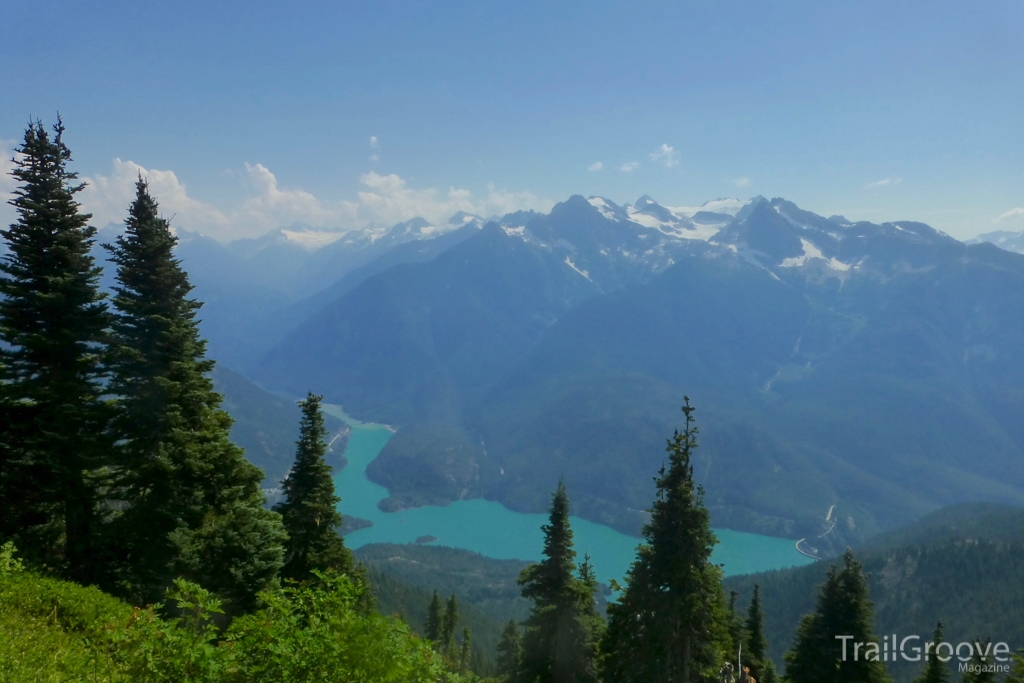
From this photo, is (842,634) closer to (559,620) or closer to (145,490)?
(559,620)

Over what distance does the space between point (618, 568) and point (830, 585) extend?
6210 inches

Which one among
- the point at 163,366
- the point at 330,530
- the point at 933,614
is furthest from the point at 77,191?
the point at 933,614

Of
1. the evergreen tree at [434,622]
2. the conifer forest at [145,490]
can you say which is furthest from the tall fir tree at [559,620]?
the evergreen tree at [434,622]

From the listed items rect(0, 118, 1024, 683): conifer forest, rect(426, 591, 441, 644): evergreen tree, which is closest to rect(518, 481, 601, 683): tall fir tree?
rect(0, 118, 1024, 683): conifer forest

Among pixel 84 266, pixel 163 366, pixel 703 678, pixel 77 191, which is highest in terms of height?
pixel 77 191

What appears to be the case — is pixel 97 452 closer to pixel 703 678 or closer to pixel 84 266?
pixel 84 266

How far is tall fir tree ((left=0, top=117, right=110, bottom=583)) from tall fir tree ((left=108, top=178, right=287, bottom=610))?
0.81 metres

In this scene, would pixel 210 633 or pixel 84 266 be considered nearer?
pixel 210 633

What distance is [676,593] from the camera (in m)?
19.2

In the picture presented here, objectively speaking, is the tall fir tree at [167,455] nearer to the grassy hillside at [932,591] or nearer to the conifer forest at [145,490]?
the conifer forest at [145,490]

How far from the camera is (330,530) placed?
2397cm

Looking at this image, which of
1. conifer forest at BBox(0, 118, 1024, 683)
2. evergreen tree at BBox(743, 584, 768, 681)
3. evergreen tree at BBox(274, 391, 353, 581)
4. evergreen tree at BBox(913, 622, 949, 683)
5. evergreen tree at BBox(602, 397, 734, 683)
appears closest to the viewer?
conifer forest at BBox(0, 118, 1024, 683)

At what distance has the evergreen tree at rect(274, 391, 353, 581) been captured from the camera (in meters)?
22.9

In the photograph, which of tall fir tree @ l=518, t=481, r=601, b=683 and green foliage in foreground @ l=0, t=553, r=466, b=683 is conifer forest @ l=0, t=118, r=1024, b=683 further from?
green foliage in foreground @ l=0, t=553, r=466, b=683
